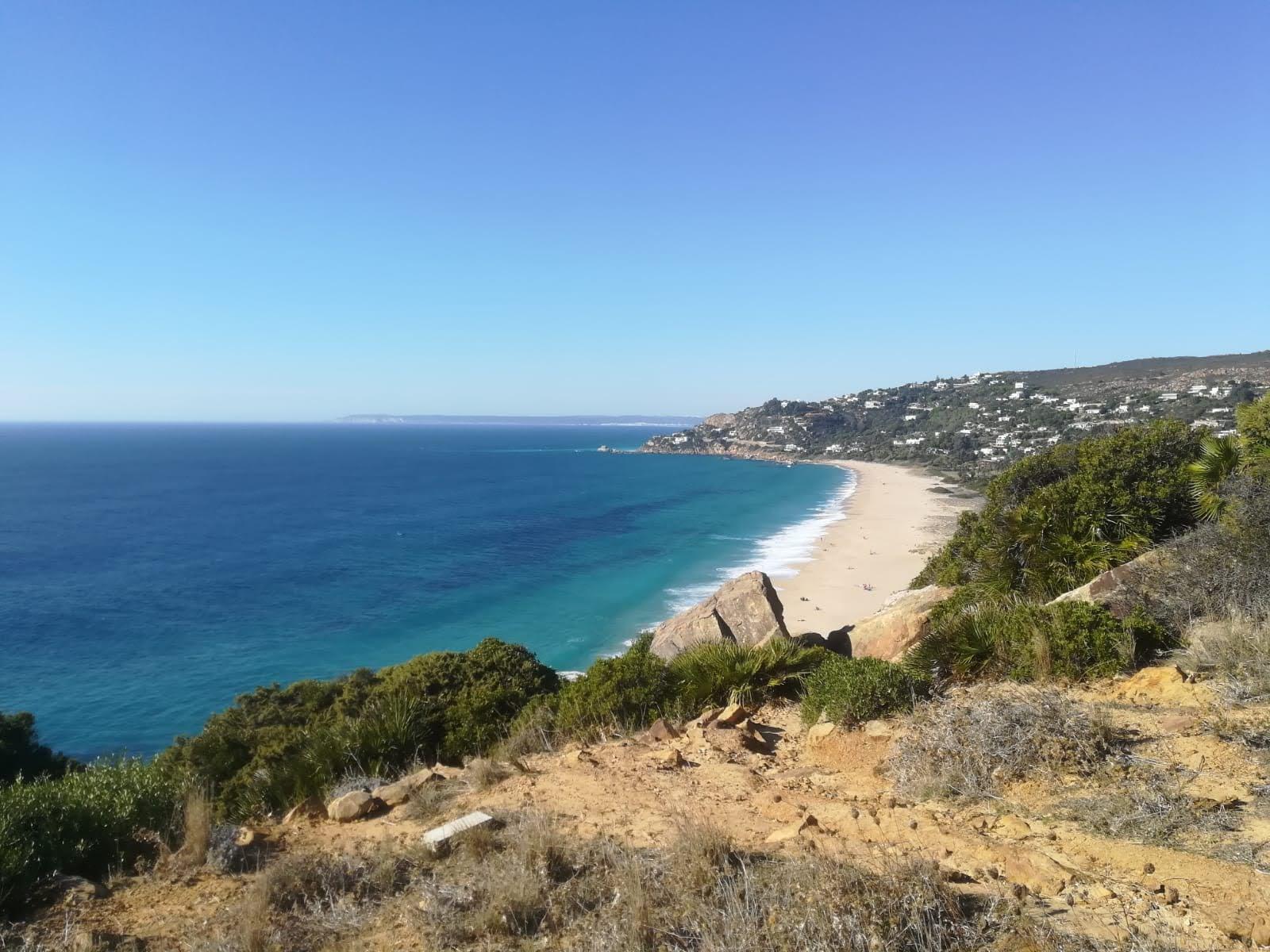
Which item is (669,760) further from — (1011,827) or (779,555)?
(779,555)

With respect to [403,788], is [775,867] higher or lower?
higher

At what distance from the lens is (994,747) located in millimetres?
5852

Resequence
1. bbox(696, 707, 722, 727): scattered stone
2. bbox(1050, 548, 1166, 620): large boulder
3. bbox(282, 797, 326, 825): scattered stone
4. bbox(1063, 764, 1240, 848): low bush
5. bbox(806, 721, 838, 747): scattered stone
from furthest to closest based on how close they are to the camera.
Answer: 1. bbox(1050, 548, 1166, 620): large boulder
2. bbox(696, 707, 722, 727): scattered stone
3. bbox(806, 721, 838, 747): scattered stone
4. bbox(282, 797, 326, 825): scattered stone
5. bbox(1063, 764, 1240, 848): low bush

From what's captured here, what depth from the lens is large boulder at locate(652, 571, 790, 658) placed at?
540 inches

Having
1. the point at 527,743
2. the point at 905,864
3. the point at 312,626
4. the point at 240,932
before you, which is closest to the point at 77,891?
the point at 240,932

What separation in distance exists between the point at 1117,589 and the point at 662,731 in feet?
21.8

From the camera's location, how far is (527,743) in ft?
28.4

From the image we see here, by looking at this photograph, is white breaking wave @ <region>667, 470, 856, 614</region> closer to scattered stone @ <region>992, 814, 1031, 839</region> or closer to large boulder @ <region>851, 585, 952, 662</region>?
large boulder @ <region>851, 585, 952, 662</region>

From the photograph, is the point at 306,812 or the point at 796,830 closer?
the point at 796,830

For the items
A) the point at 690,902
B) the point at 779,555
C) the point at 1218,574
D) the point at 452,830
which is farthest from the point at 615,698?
the point at 779,555

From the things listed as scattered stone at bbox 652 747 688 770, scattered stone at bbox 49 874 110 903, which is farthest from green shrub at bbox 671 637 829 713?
scattered stone at bbox 49 874 110 903

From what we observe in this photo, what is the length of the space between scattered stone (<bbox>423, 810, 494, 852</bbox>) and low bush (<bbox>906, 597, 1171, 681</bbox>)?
199 inches

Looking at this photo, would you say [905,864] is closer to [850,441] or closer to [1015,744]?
[1015,744]

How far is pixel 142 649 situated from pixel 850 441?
12565 centimetres
